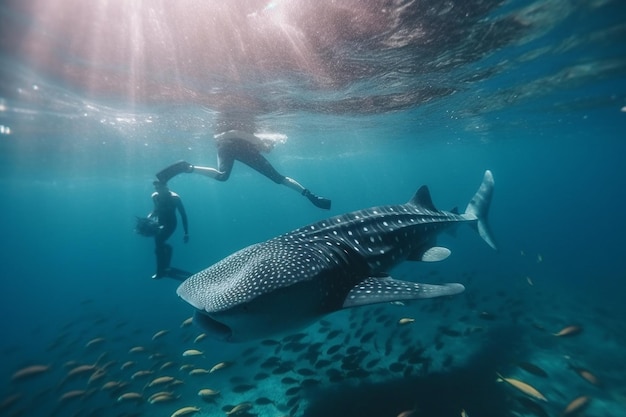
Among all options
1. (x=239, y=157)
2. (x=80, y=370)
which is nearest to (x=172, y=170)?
(x=239, y=157)

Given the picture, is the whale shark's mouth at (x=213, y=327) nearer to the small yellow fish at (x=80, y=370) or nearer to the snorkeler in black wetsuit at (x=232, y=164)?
the snorkeler in black wetsuit at (x=232, y=164)

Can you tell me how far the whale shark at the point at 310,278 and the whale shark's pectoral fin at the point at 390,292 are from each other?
0.01 m

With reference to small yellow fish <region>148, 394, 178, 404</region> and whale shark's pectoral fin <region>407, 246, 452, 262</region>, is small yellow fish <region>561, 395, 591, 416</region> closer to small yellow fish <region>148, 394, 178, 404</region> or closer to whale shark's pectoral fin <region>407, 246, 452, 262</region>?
whale shark's pectoral fin <region>407, 246, 452, 262</region>

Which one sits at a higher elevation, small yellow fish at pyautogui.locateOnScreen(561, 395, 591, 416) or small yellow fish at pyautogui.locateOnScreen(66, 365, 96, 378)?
small yellow fish at pyautogui.locateOnScreen(561, 395, 591, 416)

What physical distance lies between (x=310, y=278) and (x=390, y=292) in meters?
0.96

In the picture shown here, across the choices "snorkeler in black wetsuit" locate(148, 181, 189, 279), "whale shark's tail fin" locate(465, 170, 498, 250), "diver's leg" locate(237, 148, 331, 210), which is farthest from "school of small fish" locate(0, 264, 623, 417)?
"diver's leg" locate(237, 148, 331, 210)

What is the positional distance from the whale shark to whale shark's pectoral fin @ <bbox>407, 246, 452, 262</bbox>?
0.06 ft

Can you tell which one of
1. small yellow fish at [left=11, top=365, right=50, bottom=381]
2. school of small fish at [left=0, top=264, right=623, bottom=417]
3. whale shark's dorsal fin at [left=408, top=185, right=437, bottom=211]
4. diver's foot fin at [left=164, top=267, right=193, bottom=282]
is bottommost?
school of small fish at [left=0, top=264, right=623, bottom=417]

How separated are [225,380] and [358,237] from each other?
922cm

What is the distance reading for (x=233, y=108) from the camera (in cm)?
1667

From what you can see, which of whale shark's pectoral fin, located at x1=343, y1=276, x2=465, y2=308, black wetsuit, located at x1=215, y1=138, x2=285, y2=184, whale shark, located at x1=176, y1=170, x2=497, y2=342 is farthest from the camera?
black wetsuit, located at x1=215, y1=138, x2=285, y2=184

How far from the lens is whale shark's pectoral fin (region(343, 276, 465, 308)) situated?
3553 mm

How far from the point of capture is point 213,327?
3.12 m

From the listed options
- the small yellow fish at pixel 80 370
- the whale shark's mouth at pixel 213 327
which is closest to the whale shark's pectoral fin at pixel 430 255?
the whale shark's mouth at pixel 213 327
